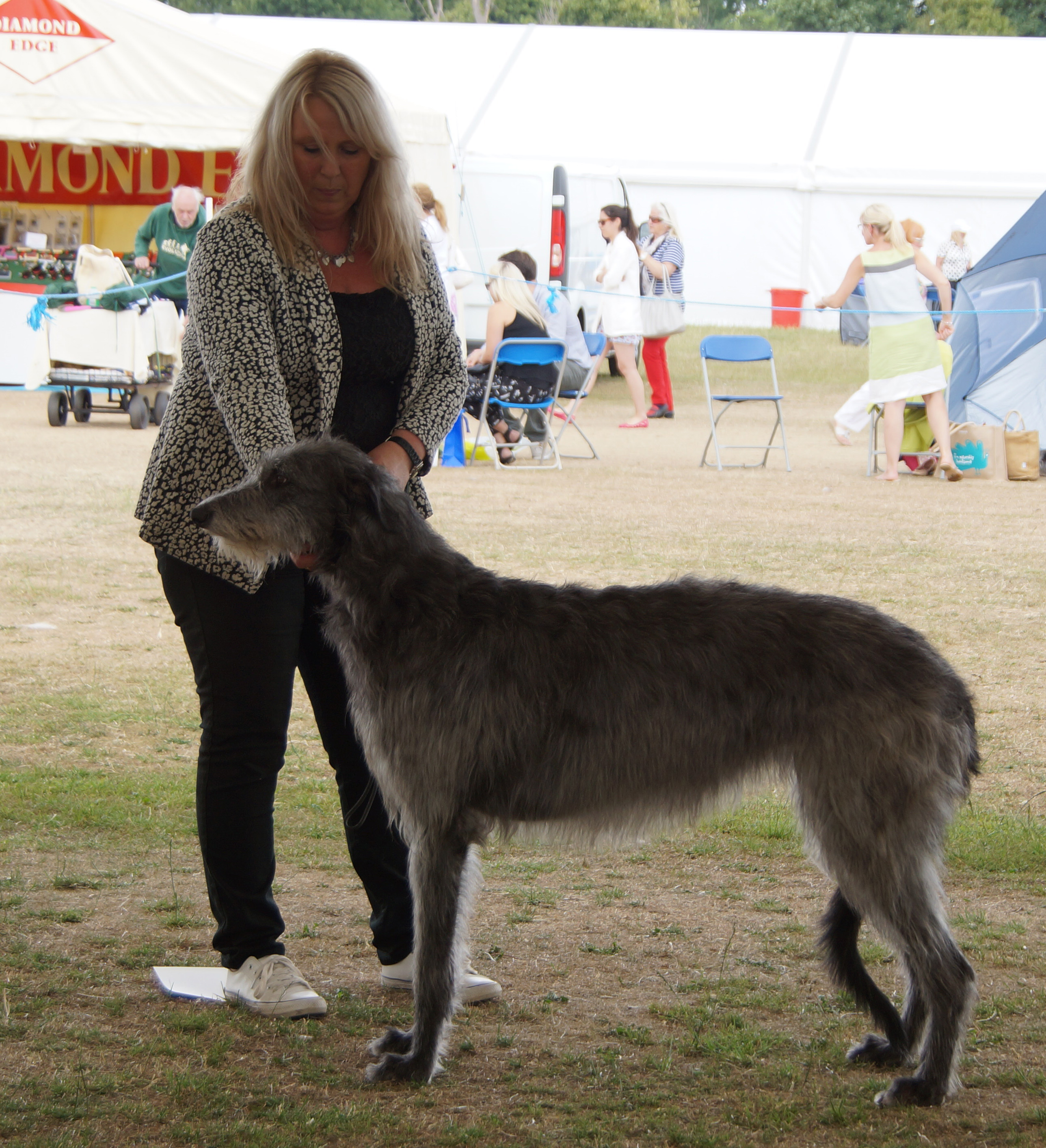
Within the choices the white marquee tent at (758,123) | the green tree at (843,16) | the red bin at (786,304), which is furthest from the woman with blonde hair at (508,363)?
the green tree at (843,16)

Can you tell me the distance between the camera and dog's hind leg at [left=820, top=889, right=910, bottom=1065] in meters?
2.90

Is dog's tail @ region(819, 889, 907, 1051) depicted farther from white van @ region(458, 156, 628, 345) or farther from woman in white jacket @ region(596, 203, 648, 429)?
white van @ region(458, 156, 628, 345)

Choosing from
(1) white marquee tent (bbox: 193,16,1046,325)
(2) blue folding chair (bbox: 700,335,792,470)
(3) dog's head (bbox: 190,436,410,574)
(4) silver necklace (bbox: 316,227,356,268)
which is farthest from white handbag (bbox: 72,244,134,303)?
(3) dog's head (bbox: 190,436,410,574)

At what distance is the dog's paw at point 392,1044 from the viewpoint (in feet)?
9.53

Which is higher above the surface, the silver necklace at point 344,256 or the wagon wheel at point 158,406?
the silver necklace at point 344,256

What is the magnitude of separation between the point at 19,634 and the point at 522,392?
5949 millimetres

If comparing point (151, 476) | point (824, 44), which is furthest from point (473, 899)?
point (824, 44)

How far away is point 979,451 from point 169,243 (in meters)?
8.56

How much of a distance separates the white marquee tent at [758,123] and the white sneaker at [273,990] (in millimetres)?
20616

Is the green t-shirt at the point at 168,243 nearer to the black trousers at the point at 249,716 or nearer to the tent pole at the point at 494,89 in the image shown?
the tent pole at the point at 494,89

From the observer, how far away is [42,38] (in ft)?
44.3

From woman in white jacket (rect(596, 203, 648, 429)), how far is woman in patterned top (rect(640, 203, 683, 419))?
0.78 m

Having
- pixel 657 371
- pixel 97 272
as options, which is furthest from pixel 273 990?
pixel 657 371

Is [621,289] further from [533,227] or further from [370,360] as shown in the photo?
[370,360]
